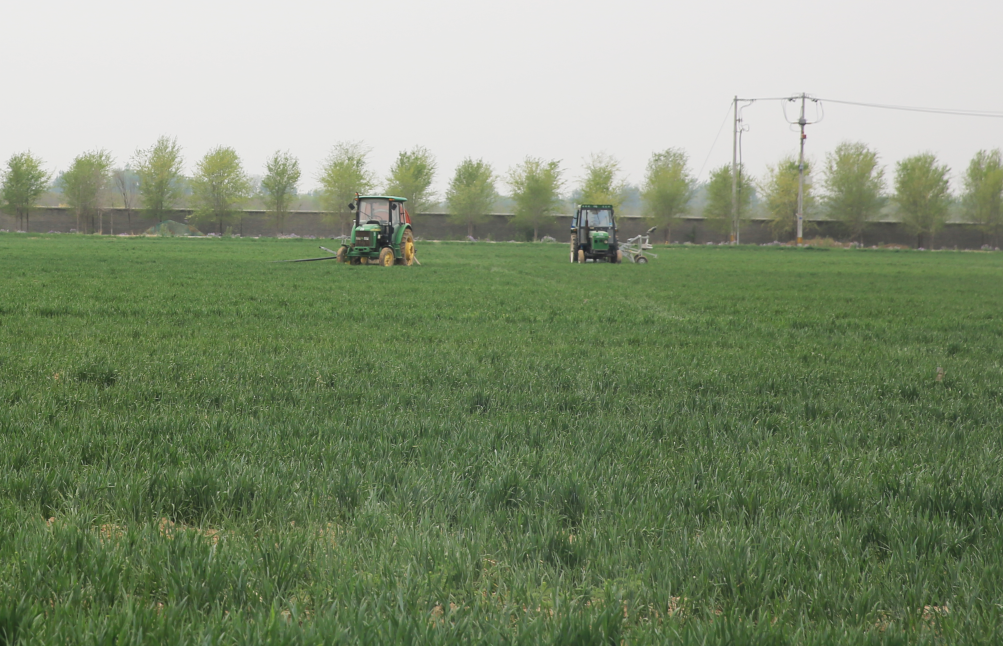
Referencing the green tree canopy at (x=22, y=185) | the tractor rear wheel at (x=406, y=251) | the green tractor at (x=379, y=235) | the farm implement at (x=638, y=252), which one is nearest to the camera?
the green tractor at (x=379, y=235)

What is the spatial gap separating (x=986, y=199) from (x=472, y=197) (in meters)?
Result: 55.8

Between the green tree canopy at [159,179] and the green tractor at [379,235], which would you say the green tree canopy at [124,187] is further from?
the green tractor at [379,235]

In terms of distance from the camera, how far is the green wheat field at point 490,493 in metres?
2.49

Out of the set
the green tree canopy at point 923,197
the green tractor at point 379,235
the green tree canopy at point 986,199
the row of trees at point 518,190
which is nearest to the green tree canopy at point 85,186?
the row of trees at point 518,190

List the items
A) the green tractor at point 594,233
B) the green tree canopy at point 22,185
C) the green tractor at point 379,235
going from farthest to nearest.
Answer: the green tree canopy at point 22,185 → the green tractor at point 594,233 → the green tractor at point 379,235

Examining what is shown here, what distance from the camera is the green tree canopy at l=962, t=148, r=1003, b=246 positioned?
254 ft

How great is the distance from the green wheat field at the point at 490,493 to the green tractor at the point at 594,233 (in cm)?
2275

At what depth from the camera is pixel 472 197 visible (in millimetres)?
73625

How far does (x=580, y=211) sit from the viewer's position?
103 feet

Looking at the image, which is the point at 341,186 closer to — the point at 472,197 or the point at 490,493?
the point at 472,197

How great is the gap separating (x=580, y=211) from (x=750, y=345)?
22.9m

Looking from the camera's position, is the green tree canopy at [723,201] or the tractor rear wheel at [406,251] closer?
the tractor rear wheel at [406,251]

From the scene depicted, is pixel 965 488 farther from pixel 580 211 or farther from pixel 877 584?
pixel 580 211

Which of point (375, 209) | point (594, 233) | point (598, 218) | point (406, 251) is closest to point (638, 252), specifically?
point (598, 218)
